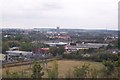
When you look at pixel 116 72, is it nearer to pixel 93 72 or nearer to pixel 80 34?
pixel 93 72

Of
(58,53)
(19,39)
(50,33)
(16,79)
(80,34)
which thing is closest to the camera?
(16,79)

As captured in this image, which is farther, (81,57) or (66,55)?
(66,55)

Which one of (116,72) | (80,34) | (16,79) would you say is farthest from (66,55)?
(80,34)

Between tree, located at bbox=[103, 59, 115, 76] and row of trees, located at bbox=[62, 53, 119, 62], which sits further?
row of trees, located at bbox=[62, 53, 119, 62]

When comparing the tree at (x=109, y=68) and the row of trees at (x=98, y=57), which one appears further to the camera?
the row of trees at (x=98, y=57)

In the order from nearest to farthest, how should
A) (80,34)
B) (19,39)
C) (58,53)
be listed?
(58,53), (19,39), (80,34)

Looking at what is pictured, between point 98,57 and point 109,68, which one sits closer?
point 109,68

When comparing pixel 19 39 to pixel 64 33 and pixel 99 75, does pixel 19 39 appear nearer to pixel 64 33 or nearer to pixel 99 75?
pixel 64 33

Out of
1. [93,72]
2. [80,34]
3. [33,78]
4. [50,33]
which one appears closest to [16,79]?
[33,78]

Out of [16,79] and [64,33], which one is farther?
[64,33]
